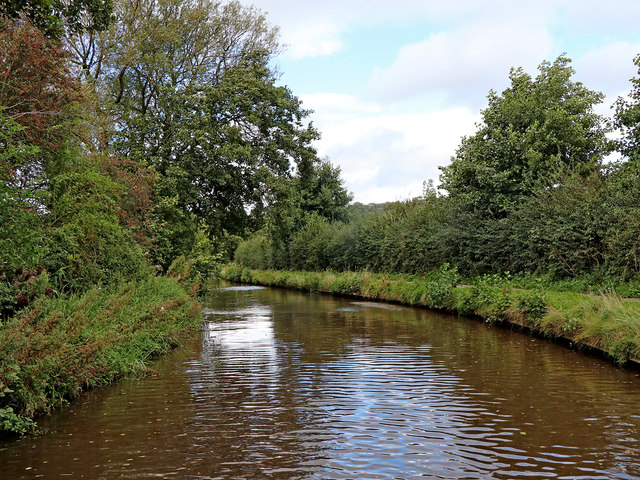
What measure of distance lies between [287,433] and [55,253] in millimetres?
7478

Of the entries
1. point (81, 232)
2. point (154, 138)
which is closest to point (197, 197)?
point (154, 138)

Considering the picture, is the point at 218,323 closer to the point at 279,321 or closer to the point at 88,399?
the point at 279,321

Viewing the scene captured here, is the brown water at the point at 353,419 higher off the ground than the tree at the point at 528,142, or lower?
lower

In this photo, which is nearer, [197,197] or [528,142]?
[197,197]

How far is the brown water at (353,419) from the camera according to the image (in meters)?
5.77

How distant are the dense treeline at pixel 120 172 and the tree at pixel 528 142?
896cm

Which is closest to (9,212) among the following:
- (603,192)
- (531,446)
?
(531,446)

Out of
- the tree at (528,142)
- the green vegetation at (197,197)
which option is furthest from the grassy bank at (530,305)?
the tree at (528,142)

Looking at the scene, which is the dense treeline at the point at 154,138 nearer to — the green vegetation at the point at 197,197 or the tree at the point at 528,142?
the green vegetation at the point at 197,197

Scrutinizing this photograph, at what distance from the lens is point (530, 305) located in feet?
50.7

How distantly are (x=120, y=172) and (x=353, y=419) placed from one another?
10.8 metres

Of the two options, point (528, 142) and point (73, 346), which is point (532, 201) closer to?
point (528, 142)

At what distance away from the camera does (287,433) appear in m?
6.87

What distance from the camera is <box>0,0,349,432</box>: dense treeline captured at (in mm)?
8516
